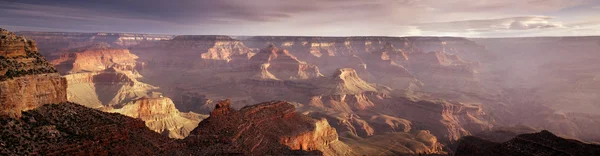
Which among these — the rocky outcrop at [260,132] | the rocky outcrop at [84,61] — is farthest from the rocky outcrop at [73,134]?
the rocky outcrop at [84,61]

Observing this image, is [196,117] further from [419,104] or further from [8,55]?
[419,104]

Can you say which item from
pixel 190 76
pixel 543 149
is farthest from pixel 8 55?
pixel 190 76

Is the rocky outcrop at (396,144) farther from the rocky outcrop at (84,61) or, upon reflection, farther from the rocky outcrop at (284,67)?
the rocky outcrop at (84,61)

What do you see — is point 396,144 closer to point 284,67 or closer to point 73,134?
point 73,134

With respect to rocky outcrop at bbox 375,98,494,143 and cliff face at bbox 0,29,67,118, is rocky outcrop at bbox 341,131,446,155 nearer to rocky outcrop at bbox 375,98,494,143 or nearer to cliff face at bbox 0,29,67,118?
rocky outcrop at bbox 375,98,494,143

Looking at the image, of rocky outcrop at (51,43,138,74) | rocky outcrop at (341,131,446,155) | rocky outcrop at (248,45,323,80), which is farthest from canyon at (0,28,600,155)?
rocky outcrop at (51,43,138,74)
